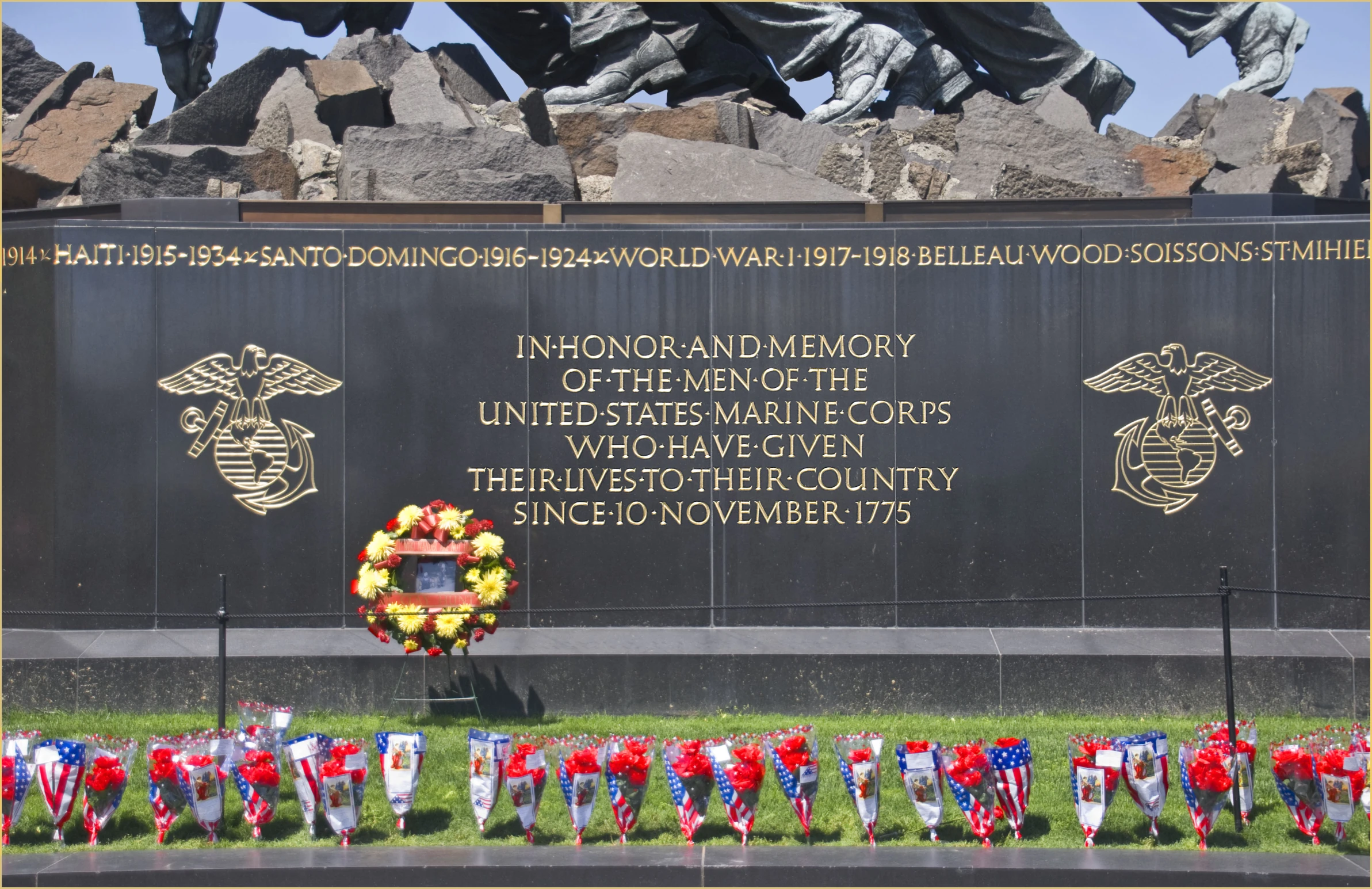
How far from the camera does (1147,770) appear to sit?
6.21 metres

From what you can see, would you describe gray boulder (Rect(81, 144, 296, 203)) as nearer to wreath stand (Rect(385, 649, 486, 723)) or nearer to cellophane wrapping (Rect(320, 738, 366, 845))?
wreath stand (Rect(385, 649, 486, 723))

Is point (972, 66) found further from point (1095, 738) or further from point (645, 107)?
point (1095, 738)

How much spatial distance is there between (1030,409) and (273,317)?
215 inches

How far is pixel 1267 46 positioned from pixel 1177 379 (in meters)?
5.70

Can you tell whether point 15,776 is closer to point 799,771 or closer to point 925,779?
point 799,771

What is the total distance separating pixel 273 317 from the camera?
31.3 ft

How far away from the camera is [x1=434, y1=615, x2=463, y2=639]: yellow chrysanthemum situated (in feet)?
27.6

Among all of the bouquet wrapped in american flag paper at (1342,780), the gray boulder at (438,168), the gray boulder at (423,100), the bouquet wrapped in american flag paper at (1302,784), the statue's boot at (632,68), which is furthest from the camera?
the statue's boot at (632,68)

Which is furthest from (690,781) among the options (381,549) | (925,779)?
(381,549)

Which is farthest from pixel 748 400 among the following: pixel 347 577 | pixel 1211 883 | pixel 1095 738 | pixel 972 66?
pixel 972 66

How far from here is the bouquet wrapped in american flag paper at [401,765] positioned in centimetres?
636

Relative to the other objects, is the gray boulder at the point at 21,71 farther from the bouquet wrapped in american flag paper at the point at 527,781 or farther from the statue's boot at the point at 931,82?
the bouquet wrapped in american flag paper at the point at 527,781

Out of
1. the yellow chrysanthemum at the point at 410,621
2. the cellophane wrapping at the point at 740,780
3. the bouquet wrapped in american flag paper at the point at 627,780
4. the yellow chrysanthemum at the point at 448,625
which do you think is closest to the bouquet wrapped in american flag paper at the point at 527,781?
the bouquet wrapped in american flag paper at the point at 627,780

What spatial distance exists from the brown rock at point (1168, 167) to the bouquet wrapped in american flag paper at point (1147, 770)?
6203mm
